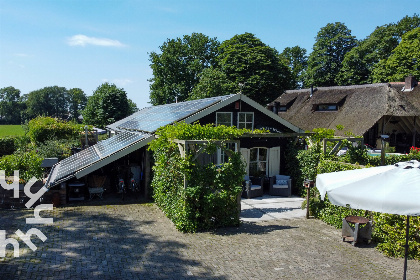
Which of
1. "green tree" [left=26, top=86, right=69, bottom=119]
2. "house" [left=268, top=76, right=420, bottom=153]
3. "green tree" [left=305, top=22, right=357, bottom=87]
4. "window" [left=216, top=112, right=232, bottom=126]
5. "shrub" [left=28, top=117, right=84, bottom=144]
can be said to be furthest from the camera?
"green tree" [left=26, top=86, right=69, bottom=119]

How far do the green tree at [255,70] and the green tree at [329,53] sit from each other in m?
6.31

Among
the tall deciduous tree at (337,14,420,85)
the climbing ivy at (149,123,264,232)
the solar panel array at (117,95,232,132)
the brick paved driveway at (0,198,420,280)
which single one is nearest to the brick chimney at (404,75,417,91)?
the tall deciduous tree at (337,14,420,85)

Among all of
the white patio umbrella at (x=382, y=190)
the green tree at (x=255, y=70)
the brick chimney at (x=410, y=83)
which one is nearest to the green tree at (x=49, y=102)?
the green tree at (x=255, y=70)

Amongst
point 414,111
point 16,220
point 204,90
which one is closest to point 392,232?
point 16,220

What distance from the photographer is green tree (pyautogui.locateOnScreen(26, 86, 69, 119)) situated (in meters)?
103

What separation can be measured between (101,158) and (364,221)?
9.20 meters

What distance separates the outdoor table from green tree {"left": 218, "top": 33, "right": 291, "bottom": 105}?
30.1 m

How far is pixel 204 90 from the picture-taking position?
37.6m

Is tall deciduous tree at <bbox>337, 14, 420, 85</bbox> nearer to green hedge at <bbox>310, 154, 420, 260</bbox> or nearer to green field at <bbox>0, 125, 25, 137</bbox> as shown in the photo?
green hedge at <bbox>310, 154, 420, 260</bbox>

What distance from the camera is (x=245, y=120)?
15906 mm

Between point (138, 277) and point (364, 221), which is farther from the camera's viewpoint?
point (364, 221)

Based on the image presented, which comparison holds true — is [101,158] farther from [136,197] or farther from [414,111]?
[414,111]

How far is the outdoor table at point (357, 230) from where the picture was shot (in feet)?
28.7

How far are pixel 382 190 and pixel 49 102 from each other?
391ft
